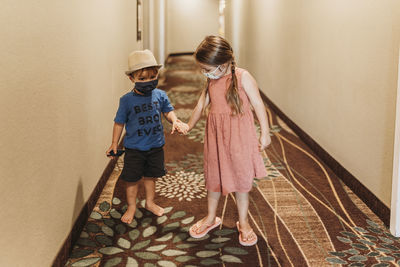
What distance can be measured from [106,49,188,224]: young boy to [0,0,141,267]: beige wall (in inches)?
10.0

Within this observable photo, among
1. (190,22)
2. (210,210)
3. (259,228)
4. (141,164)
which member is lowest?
(259,228)

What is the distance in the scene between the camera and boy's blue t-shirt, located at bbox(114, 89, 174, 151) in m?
2.56

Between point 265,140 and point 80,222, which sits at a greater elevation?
point 265,140

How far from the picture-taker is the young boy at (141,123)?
2.50 meters

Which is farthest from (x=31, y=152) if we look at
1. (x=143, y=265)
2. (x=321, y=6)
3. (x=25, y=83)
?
(x=321, y=6)

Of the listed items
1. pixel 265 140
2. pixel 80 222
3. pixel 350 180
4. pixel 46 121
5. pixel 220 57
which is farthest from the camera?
pixel 350 180

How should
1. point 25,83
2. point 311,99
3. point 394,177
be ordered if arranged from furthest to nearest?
point 311,99 → point 394,177 → point 25,83

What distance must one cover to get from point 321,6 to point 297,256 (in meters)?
2.44

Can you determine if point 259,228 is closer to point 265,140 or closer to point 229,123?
point 265,140

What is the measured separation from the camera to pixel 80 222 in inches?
98.5

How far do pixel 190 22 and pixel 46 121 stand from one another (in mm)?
13509

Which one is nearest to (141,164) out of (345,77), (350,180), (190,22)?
(350,180)

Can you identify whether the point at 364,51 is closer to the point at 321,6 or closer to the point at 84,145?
the point at 321,6

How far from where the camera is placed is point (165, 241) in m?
2.45
